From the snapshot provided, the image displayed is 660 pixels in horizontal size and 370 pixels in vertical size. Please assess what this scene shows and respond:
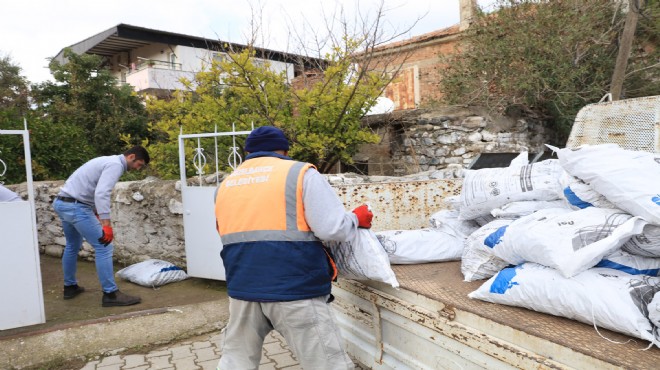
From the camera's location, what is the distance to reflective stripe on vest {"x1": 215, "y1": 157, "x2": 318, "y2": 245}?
1979mm

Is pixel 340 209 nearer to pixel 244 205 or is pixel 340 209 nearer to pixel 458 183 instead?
pixel 244 205

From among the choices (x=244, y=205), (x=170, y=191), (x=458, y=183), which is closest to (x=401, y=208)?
(x=458, y=183)

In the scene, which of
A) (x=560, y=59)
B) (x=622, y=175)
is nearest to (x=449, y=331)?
(x=622, y=175)

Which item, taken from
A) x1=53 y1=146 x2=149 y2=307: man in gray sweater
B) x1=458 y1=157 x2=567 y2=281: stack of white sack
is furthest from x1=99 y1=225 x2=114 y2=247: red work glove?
x1=458 y1=157 x2=567 y2=281: stack of white sack

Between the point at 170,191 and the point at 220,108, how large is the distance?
3.96 ft

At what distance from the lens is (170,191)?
17.2ft

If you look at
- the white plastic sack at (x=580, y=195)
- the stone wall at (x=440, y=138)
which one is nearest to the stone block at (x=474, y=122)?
the stone wall at (x=440, y=138)

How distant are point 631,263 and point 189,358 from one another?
2.88 meters

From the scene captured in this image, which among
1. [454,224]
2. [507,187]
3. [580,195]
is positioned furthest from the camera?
[454,224]

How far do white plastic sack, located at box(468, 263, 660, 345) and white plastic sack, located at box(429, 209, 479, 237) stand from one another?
0.83 m

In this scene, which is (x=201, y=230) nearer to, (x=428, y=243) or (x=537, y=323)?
(x=428, y=243)

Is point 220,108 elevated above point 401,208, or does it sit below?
above

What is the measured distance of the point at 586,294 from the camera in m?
1.48

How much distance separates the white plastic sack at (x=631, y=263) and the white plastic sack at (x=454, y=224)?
38.3 inches
